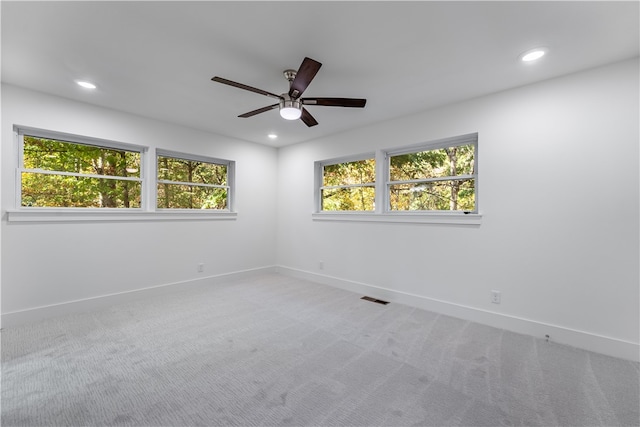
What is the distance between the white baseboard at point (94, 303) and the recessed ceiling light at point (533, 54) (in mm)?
Result: 4506

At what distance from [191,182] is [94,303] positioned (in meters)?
1.97

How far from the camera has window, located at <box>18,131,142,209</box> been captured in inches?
118

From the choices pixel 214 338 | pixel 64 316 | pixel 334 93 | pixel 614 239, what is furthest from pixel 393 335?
pixel 64 316

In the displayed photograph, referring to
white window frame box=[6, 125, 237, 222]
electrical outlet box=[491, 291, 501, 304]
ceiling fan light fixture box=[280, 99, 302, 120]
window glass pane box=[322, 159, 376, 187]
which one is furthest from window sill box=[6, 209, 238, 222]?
electrical outlet box=[491, 291, 501, 304]

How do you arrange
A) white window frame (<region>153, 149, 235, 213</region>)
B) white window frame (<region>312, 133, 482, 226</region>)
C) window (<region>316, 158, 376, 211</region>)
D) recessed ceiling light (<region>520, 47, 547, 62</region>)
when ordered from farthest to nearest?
window (<region>316, 158, 376, 211</region>)
white window frame (<region>153, 149, 235, 213</region>)
white window frame (<region>312, 133, 482, 226</region>)
recessed ceiling light (<region>520, 47, 547, 62</region>)

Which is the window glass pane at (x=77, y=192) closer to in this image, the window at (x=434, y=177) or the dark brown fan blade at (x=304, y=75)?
the dark brown fan blade at (x=304, y=75)

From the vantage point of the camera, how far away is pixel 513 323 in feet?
9.05

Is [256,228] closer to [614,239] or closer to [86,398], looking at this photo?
[86,398]

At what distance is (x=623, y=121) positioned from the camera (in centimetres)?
229

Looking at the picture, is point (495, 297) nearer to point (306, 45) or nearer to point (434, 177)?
point (434, 177)

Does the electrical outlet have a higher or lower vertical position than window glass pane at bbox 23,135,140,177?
lower

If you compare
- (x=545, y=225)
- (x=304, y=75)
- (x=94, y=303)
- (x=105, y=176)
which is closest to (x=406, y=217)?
(x=545, y=225)

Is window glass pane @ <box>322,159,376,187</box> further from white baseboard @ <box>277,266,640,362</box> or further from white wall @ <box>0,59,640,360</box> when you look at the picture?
white baseboard @ <box>277,266,640,362</box>

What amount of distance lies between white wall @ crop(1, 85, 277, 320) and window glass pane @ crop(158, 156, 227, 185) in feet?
0.82
